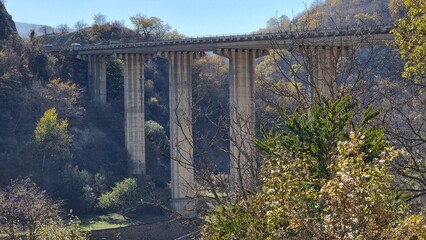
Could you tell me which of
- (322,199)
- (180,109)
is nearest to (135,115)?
(180,109)

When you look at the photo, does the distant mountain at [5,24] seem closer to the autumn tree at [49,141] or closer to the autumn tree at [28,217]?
the autumn tree at [49,141]

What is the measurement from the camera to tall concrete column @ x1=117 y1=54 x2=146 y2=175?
194 feet

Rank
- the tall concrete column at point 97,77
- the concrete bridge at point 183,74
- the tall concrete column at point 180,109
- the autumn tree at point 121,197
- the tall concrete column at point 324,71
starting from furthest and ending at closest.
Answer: the tall concrete column at point 97,77 → the tall concrete column at point 180,109 → the autumn tree at point 121,197 → the concrete bridge at point 183,74 → the tall concrete column at point 324,71

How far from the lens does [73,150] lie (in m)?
56.7

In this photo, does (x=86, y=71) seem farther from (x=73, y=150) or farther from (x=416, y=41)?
(x=416, y=41)

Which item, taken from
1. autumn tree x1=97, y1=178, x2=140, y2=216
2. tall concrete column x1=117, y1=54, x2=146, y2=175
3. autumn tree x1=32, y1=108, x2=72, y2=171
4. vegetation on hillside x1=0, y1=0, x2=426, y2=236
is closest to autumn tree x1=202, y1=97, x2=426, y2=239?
vegetation on hillside x1=0, y1=0, x2=426, y2=236

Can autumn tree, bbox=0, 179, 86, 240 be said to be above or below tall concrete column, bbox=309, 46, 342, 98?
below

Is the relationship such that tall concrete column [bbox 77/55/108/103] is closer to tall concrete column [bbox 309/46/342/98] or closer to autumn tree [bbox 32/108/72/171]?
autumn tree [bbox 32/108/72/171]

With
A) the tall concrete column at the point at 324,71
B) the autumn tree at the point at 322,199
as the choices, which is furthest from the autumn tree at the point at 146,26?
the autumn tree at the point at 322,199

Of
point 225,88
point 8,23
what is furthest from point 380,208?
point 225,88

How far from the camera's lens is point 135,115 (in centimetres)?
5950

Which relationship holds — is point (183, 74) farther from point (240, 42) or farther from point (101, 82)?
point (101, 82)

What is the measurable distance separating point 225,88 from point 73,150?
26.9m

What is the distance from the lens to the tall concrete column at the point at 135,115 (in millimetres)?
59062
